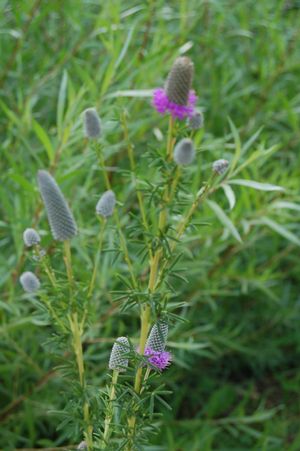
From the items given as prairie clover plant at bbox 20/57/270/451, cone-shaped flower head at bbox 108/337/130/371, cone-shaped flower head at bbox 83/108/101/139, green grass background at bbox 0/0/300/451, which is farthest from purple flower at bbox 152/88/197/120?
green grass background at bbox 0/0/300/451

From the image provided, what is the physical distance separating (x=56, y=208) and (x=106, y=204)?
93mm

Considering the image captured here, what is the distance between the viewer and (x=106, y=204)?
82 cm

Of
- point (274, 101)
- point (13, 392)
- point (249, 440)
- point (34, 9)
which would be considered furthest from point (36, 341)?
point (274, 101)

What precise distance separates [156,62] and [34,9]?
0.34 metres

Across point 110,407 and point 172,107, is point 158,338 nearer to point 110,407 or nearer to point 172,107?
point 110,407

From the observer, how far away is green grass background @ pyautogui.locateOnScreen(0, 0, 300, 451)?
1.40 m

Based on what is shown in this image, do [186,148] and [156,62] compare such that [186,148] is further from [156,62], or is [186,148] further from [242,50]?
[242,50]

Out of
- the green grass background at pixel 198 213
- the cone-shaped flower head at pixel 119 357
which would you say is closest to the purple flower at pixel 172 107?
the cone-shaped flower head at pixel 119 357

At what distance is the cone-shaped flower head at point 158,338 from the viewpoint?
68 cm

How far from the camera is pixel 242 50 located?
7.66 ft

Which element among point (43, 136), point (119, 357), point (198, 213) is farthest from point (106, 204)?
point (198, 213)

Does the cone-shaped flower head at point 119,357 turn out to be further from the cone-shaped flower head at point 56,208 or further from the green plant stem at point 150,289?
the cone-shaped flower head at point 56,208

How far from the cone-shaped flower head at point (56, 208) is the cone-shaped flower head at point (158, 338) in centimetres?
15

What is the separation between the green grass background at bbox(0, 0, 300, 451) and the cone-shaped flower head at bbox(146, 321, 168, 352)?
1.79 ft
